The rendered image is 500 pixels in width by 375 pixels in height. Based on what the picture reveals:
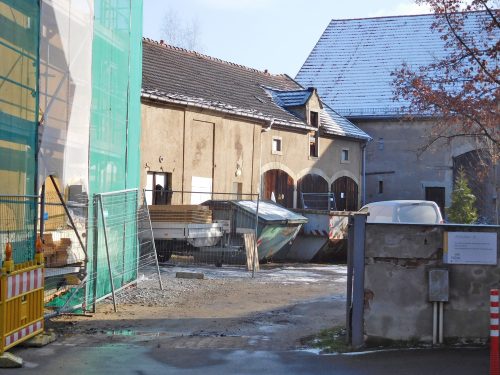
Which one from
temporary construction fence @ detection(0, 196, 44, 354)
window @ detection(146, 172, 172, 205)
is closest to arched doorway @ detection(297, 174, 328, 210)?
window @ detection(146, 172, 172, 205)

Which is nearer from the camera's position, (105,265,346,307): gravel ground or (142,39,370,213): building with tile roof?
(105,265,346,307): gravel ground

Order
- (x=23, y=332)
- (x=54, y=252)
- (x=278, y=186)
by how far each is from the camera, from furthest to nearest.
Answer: (x=278, y=186), (x=54, y=252), (x=23, y=332)

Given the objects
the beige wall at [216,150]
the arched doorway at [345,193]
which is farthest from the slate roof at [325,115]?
the arched doorway at [345,193]

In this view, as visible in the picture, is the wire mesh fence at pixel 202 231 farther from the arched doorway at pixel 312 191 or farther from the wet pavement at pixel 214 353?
the arched doorway at pixel 312 191

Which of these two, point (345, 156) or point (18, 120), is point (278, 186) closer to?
point (345, 156)

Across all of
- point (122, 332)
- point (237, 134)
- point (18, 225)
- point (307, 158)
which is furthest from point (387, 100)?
point (18, 225)

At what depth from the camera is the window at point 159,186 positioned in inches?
947

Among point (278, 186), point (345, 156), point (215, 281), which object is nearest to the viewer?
point (215, 281)

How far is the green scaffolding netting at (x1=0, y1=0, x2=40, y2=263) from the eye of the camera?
34.2 feet

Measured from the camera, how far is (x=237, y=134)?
95.2 ft

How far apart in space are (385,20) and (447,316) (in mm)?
40084

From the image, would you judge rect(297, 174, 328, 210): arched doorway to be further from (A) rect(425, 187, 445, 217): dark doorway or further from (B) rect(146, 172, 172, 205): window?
(B) rect(146, 172, 172, 205): window

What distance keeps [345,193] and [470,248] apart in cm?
2772

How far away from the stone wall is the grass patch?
389 millimetres
